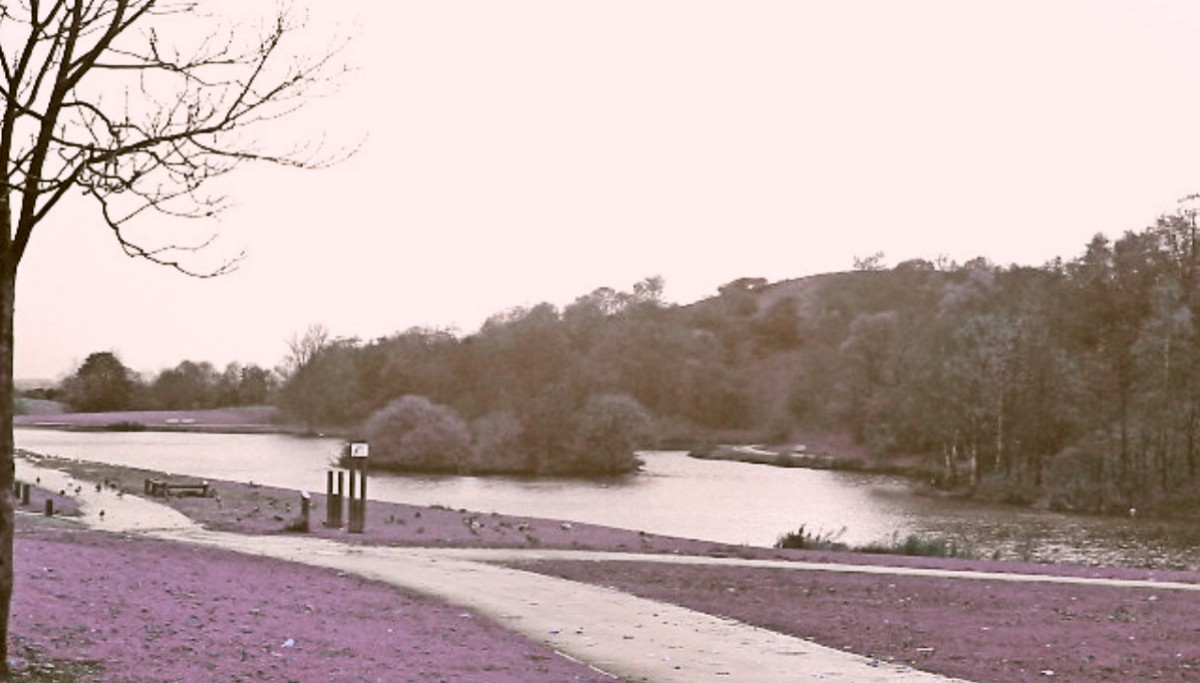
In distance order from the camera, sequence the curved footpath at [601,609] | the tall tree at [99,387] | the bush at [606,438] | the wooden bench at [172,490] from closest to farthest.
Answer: the curved footpath at [601,609]
the wooden bench at [172,490]
the bush at [606,438]
the tall tree at [99,387]

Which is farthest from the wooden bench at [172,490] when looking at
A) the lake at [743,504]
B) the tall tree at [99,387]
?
the tall tree at [99,387]

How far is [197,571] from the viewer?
2012 cm

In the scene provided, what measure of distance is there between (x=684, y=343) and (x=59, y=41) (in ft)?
468

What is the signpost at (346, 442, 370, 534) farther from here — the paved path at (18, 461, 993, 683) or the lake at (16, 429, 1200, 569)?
the lake at (16, 429, 1200, 569)

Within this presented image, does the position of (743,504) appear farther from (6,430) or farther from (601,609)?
(6,430)

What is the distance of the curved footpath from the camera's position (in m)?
15.9

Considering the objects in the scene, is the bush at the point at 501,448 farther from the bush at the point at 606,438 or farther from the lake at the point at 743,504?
the lake at the point at 743,504

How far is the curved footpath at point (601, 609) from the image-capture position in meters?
15.9

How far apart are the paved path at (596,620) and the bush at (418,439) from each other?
55.7 meters

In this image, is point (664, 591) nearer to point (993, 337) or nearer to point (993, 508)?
point (993, 508)

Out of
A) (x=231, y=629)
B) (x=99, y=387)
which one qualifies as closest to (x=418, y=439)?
(x=231, y=629)

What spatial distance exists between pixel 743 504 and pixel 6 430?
4908 cm

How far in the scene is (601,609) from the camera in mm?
20578

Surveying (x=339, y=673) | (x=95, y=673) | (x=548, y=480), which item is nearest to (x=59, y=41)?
(x=95, y=673)
